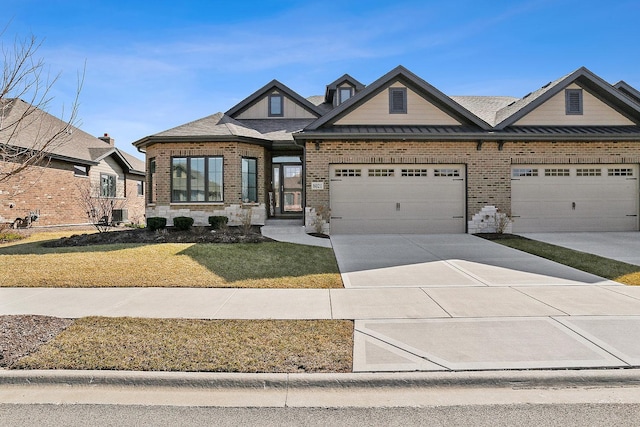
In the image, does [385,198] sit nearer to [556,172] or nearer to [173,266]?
[556,172]

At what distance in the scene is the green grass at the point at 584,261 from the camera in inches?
301

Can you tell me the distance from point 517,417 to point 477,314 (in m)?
2.44

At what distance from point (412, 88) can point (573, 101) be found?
6.39 metres

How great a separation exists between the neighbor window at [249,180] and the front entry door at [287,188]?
1.53m

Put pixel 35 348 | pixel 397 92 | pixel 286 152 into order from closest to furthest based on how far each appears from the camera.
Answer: pixel 35 348
pixel 397 92
pixel 286 152

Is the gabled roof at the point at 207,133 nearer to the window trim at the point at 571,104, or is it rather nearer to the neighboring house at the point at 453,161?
the neighboring house at the point at 453,161

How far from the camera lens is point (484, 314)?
17.6ft

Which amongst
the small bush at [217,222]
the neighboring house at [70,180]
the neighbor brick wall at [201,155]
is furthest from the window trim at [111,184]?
the small bush at [217,222]

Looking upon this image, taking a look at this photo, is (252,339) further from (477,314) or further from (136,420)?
(477,314)

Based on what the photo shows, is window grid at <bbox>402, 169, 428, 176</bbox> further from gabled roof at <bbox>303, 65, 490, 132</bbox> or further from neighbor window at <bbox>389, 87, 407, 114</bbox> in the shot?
gabled roof at <bbox>303, 65, 490, 132</bbox>

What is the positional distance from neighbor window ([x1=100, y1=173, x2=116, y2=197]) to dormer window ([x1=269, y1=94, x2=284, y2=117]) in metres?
12.2

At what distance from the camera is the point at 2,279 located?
7402 mm

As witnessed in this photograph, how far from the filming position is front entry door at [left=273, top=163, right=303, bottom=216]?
56.2ft

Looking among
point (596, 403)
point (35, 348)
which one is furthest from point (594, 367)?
point (35, 348)
